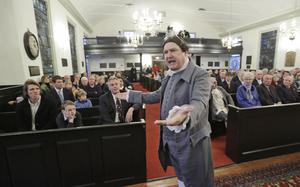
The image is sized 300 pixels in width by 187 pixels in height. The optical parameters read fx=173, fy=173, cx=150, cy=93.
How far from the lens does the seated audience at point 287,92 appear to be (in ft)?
10.8

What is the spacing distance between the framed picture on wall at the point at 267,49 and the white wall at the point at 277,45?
9.0 inches

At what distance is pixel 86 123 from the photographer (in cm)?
280

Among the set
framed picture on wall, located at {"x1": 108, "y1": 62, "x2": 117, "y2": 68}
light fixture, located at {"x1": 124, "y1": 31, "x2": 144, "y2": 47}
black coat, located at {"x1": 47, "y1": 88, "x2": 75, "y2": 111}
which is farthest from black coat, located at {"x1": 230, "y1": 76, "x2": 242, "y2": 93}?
framed picture on wall, located at {"x1": 108, "y1": 62, "x2": 117, "y2": 68}

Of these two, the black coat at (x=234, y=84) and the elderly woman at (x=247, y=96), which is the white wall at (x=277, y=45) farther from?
the elderly woman at (x=247, y=96)

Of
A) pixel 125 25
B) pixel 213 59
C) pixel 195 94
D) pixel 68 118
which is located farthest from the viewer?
pixel 213 59

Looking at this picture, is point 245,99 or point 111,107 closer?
point 111,107

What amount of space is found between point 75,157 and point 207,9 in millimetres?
13041

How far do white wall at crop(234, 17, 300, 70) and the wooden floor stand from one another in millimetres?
8681

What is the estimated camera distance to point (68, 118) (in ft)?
7.30

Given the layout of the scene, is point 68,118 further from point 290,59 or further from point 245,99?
point 290,59

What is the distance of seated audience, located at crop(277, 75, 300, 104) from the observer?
329 cm

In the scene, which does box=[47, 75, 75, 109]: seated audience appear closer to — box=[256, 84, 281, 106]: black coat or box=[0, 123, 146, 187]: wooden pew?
box=[0, 123, 146, 187]: wooden pew

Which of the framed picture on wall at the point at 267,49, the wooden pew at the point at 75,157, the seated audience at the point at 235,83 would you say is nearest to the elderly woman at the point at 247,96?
the seated audience at the point at 235,83

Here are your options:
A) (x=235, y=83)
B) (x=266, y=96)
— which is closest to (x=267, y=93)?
(x=266, y=96)
